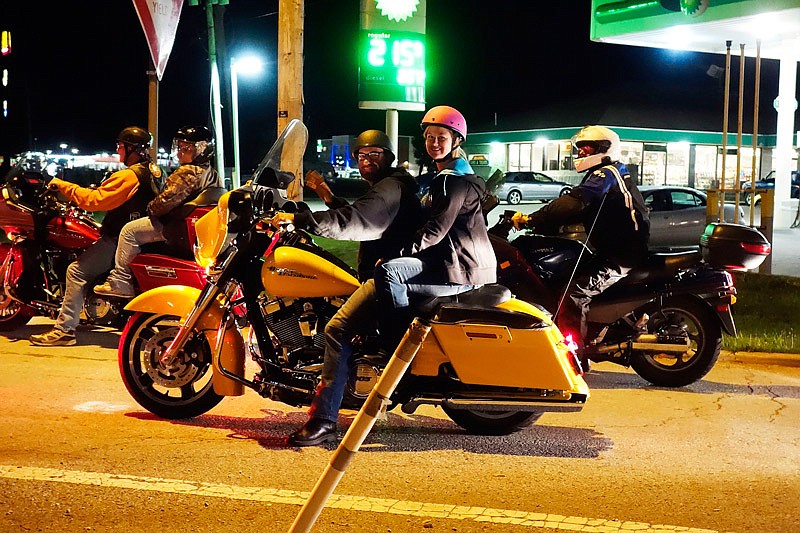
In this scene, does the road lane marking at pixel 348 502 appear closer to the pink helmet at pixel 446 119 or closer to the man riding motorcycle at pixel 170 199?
the pink helmet at pixel 446 119

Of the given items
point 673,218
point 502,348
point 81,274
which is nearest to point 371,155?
point 502,348

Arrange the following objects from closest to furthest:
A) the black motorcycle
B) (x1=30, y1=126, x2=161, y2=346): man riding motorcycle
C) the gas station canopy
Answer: the black motorcycle < (x1=30, y1=126, x2=161, y2=346): man riding motorcycle < the gas station canopy

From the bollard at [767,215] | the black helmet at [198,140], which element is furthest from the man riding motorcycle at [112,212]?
the bollard at [767,215]

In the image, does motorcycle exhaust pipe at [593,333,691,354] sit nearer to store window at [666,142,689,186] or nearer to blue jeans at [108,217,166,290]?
blue jeans at [108,217,166,290]

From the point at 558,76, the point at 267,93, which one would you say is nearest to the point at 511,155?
the point at 558,76

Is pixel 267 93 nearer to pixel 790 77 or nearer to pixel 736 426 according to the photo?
Result: pixel 790 77

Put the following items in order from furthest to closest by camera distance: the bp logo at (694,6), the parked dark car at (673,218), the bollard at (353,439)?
1. the parked dark car at (673,218)
2. the bp logo at (694,6)
3. the bollard at (353,439)

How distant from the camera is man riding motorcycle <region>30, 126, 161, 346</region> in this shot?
8492mm

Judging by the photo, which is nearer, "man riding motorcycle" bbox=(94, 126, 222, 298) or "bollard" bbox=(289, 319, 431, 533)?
"bollard" bbox=(289, 319, 431, 533)

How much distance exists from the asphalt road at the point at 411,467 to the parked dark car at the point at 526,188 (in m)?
34.0

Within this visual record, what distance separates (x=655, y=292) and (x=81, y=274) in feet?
15.8

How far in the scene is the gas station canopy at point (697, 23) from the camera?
16.6 metres

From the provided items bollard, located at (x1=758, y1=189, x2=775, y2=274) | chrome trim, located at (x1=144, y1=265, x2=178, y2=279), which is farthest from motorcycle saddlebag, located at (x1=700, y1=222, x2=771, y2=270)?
bollard, located at (x1=758, y1=189, x2=775, y2=274)

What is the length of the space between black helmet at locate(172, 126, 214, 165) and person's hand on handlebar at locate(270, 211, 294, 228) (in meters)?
2.82
